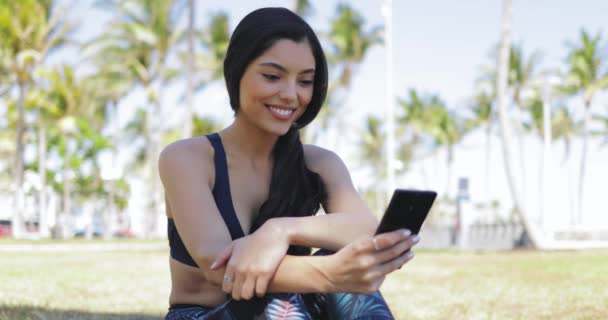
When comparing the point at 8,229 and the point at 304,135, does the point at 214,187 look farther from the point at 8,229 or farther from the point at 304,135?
the point at 8,229

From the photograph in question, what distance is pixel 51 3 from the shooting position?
35281 mm

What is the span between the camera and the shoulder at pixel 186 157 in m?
→ 2.39

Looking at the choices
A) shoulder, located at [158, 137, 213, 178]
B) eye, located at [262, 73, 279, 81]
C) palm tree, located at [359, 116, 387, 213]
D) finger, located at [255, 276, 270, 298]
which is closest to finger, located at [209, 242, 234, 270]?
finger, located at [255, 276, 270, 298]

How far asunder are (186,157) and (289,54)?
458mm

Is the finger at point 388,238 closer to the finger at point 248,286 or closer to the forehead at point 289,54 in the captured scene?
the finger at point 248,286

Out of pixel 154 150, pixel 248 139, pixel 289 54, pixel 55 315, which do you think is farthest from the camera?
pixel 154 150

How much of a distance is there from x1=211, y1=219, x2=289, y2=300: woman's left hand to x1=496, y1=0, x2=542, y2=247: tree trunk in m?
17.1

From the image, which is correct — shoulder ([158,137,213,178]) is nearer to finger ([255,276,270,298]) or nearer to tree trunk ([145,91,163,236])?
finger ([255,276,270,298])

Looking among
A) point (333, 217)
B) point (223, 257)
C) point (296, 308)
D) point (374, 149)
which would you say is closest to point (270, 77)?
point (333, 217)

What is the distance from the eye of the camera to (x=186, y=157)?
2410 mm

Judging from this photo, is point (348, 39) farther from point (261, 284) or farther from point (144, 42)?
point (261, 284)

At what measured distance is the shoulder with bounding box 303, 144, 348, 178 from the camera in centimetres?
267

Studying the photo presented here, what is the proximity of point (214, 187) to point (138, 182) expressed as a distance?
176ft

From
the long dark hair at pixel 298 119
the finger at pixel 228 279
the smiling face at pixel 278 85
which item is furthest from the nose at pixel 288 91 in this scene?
the finger at pixel 228 279
